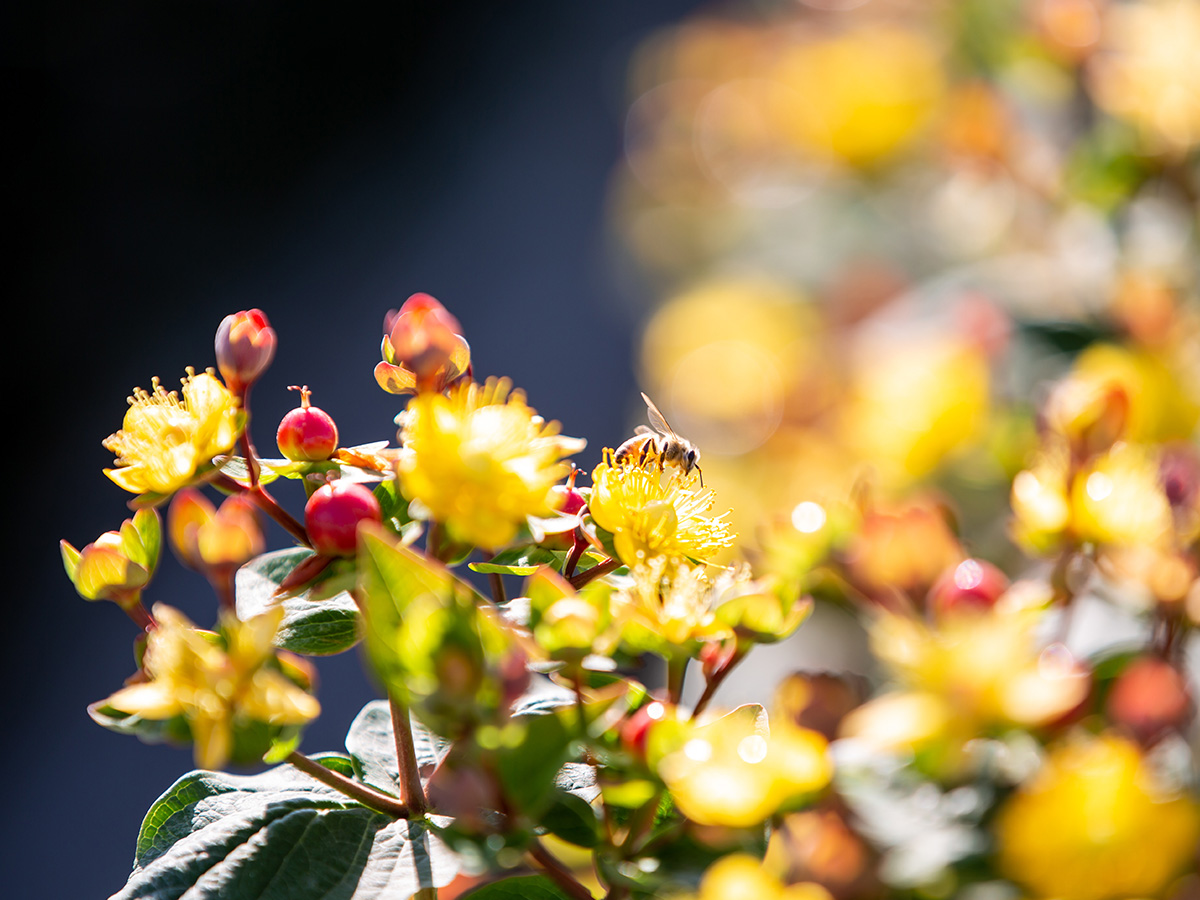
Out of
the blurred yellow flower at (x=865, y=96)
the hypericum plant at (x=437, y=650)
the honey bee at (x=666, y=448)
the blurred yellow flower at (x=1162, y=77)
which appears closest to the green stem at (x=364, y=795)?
the hypericum plant at (x=437, y=650)

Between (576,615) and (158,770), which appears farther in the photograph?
(158,770)

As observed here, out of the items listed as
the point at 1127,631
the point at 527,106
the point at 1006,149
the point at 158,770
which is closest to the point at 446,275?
the point at 527,106

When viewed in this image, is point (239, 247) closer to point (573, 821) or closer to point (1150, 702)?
point (573, 821)

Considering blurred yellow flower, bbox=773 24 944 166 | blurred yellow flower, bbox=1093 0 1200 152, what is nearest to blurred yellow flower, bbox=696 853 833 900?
blurred yellow flower, bbox=1093 0 1200 152

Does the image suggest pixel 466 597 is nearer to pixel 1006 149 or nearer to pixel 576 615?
pixel 576 615

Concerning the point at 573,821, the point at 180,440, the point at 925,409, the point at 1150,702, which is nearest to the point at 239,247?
the point at 925,409

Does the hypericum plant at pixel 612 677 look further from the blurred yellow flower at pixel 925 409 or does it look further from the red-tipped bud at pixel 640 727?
the blurred yellow flower at pixel 925 409
